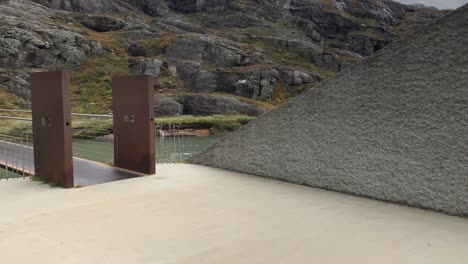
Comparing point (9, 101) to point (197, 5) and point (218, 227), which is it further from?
point (197, 5)

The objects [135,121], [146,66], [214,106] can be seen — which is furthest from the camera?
[146,66]

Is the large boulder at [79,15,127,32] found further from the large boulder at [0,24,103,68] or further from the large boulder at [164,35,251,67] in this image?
the large boulder at [164,35,251,67]

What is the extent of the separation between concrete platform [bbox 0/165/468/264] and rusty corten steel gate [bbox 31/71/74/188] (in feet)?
1.29

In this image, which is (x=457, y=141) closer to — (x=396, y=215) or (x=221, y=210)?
(x=396, y=215)

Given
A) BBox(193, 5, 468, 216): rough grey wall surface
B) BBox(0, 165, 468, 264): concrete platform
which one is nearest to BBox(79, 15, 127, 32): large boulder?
BBox(0, 165, 468, 264): concrete platform

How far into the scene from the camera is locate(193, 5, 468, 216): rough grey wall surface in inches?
182

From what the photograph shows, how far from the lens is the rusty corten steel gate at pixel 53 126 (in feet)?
19.9

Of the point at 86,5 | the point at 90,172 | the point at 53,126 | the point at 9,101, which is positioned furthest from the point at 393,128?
the point at 86,5

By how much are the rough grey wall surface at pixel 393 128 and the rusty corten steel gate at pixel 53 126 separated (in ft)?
9.59

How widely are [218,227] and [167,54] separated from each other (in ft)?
137

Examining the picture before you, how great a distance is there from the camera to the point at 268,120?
6.55 metres

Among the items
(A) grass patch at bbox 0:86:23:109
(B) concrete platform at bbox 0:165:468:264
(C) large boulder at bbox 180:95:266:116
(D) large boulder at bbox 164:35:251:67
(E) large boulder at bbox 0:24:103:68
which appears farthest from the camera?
(D) large boulder at bbox 164:35:251:67

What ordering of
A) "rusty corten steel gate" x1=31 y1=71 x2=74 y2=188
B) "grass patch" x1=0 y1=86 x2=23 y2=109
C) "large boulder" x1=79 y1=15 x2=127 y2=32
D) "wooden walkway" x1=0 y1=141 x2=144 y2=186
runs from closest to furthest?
"rusty corten steel gate" x1=31 y1=71 x2=74 y2=188, "wooden walkway" x1=0 y1=141 x2=144 y2=186, "grass patch" x1=0 y1=86 x2=23 y2=109, "large boulder" x1=79 y1=15 x2=127 y2=32

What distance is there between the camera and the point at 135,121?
286 inches
